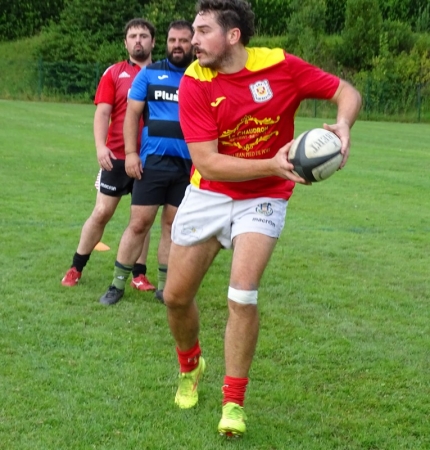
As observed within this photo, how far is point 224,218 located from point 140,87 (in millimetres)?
2273

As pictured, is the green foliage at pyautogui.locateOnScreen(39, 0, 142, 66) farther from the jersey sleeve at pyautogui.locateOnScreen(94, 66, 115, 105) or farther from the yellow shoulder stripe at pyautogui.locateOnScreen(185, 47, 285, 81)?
the yellow shoulder stripe at pyautogui.locateOnScreen(185, 47, 285, 81)

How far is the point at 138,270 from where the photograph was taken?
7160mm

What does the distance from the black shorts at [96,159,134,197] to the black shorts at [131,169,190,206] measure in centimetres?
30

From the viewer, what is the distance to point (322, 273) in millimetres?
7746

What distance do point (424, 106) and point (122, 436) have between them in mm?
37961

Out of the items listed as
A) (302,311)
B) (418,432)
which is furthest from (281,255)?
(418,432)

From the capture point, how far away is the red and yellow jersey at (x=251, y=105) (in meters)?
4.29

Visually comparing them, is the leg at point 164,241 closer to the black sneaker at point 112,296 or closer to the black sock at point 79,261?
the black sneaker at point 112,296

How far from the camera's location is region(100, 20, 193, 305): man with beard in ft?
20.8

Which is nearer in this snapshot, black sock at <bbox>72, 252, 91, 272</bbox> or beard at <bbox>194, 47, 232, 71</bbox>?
beard at <bbox>194, 47, 232, 71</bbox>

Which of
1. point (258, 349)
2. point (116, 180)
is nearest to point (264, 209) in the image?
point (258, 349)

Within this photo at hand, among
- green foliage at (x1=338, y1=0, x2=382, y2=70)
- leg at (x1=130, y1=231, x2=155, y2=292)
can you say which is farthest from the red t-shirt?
green foliage at (x1=338, y1=0, x2=382, y2=70)

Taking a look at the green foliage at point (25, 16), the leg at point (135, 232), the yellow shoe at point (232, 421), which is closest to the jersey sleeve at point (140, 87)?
the leg at point (135, 232)

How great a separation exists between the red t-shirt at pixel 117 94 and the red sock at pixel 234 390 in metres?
3.00
